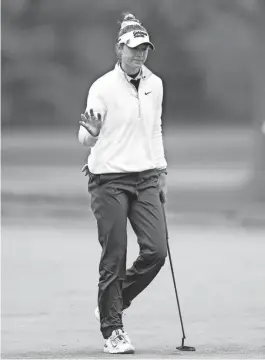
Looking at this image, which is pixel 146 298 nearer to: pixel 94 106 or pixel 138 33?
pixel 94 106

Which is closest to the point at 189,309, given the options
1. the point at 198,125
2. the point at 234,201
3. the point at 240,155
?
the point at 234,201

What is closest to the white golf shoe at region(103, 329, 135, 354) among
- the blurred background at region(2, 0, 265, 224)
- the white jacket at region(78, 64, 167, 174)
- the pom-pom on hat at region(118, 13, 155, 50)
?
the white jacket at region(78, 64, 167, 174)

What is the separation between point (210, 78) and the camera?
86.3 ft

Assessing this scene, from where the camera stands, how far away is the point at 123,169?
7.25 metres

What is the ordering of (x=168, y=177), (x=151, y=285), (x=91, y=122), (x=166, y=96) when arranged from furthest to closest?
(x=166, y=96), (x=168, y=177), (x=151, y=285), (x=91, y=122)

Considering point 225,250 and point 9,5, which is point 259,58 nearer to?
point 9,5

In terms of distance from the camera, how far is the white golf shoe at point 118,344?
7.25 m

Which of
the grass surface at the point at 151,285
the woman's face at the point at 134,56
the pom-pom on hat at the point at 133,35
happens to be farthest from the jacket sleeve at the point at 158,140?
the grass surface at the point at 151,285

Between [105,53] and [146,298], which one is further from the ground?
[105,53]

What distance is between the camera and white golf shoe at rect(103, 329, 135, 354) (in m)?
7.25

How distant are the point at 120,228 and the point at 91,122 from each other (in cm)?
65

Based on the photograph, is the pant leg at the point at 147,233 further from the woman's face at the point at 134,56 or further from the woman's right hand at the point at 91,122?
the woman's face at the point at 134,56

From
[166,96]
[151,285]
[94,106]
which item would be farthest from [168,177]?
[94,106]

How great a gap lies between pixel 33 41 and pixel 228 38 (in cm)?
473
